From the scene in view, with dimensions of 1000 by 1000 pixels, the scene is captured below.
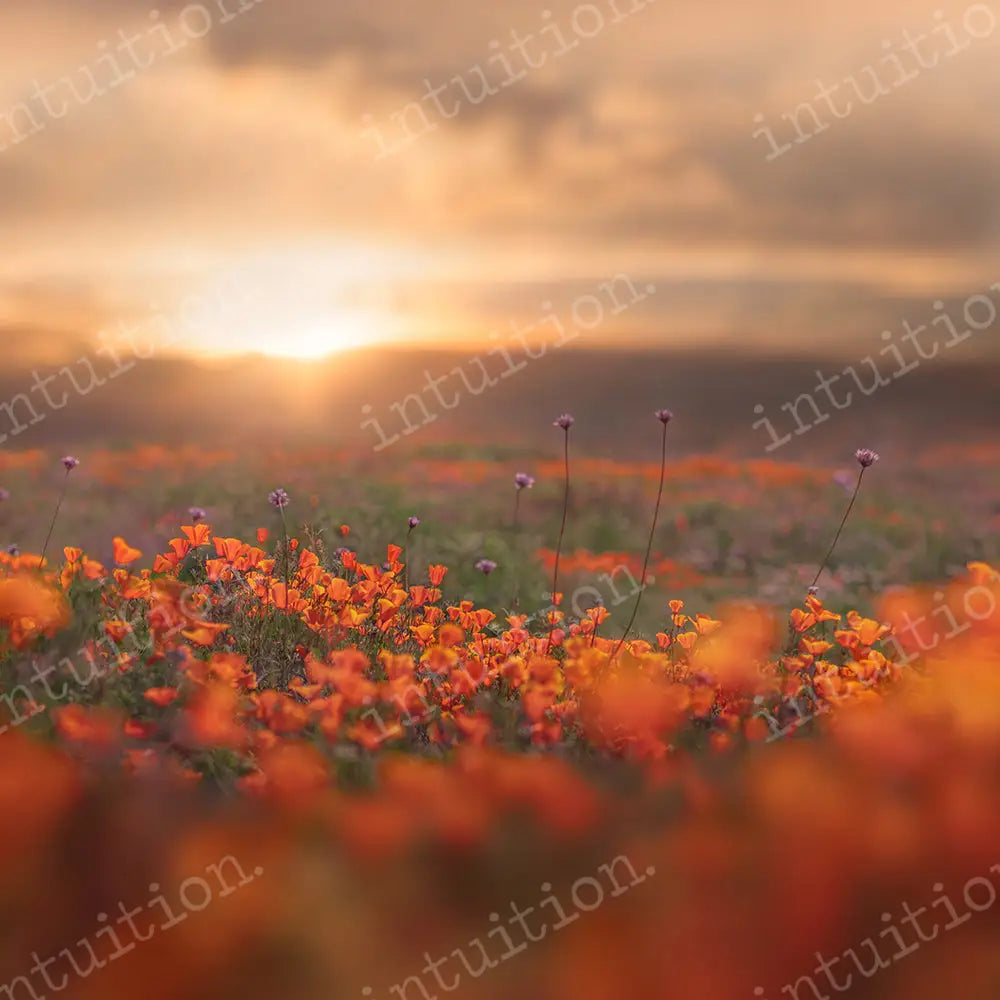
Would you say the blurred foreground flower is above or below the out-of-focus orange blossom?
above

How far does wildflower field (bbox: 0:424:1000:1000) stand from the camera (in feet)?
6.70

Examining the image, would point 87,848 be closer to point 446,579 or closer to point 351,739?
point 351,739

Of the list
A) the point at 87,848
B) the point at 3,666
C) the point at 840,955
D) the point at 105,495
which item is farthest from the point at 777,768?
the point at 105,495

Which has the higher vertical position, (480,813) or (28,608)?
(28,608)

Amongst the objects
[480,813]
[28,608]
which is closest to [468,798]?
[480,813]

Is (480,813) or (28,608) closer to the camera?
(480,813)

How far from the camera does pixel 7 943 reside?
2094 millimetres

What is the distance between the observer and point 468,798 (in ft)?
7.84

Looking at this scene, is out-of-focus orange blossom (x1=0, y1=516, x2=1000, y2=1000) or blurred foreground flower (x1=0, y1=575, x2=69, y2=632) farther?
blurred foreground flower (x1=0, y1=575, x2=69, y2=632)

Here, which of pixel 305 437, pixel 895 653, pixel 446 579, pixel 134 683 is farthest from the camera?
pixel 305 437

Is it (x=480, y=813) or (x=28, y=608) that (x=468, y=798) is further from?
(x=28, y=608)

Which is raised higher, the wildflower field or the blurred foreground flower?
the blurred foreground flower

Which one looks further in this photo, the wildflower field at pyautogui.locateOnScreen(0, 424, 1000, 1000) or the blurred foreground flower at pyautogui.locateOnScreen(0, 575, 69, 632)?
the blurred foreground flower at pyautogui.locateOnScreen(0, 575, 69, 632)

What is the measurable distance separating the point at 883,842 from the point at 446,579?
540cm
